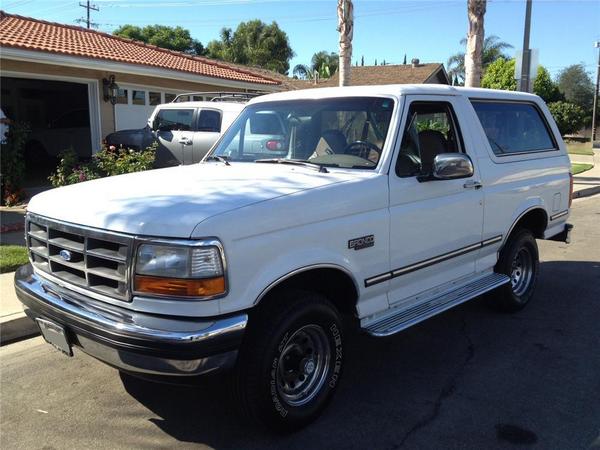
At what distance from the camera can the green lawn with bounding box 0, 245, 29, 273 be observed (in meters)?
6.34

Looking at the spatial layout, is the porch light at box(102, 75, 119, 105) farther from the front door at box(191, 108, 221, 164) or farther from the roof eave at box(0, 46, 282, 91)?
the front door at box(191, 108, 221, 164)

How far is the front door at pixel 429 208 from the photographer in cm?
386

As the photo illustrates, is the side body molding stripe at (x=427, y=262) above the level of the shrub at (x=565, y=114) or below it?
below

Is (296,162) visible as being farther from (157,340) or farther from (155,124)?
(155,124)

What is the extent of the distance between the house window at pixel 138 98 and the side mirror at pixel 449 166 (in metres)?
12.7

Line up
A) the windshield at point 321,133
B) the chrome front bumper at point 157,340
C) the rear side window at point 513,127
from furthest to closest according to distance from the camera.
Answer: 1. the rear side window at point 513,127
2. the windshield at point 321,133
3. the chrome front bumper at point 157,340

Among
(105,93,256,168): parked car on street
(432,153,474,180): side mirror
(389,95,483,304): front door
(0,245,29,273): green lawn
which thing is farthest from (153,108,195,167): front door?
(432,153,474,180): side mirror

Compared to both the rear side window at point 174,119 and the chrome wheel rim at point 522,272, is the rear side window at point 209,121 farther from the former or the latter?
the chrome wheel rim at point 522,272

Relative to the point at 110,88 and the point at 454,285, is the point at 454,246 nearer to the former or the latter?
the point at 454,285

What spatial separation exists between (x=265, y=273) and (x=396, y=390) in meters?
1.53

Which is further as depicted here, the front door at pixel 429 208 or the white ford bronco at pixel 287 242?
the front door at pixel 429 208

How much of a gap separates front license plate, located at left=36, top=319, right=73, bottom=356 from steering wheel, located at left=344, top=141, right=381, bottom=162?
221 cm

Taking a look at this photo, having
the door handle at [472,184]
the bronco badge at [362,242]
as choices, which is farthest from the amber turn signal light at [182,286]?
the door handle at [472,184]

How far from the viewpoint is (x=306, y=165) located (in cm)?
398
